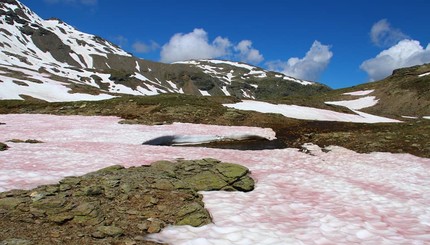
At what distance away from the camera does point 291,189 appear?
15609 mm

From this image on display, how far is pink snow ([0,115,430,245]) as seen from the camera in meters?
10.5

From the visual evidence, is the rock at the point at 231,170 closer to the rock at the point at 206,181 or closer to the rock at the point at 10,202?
the rock at the point at 206,181

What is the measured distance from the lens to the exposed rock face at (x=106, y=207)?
9273 mm

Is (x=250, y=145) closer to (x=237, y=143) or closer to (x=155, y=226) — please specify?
(x=237, y=143)

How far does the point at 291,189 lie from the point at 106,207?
27.8 ft

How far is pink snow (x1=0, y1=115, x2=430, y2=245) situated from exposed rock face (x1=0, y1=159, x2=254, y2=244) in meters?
0.77

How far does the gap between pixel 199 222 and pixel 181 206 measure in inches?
50.5

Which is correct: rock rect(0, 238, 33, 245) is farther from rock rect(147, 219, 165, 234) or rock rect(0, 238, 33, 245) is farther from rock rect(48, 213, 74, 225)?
rock rect(147, 219, 165, 234)

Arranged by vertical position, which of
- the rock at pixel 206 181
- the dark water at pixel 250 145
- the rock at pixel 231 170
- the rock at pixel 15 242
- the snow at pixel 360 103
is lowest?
the rock at pixel 15 242

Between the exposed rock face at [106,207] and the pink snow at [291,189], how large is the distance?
2.51 feet

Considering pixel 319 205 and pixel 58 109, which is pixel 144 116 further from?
pixel 319 205

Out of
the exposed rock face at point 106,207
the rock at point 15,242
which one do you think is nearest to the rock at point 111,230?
the exposed rock face at point 106,207

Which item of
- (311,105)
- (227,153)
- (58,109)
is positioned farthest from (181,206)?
(311,105)

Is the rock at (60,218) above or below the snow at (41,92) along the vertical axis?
below
